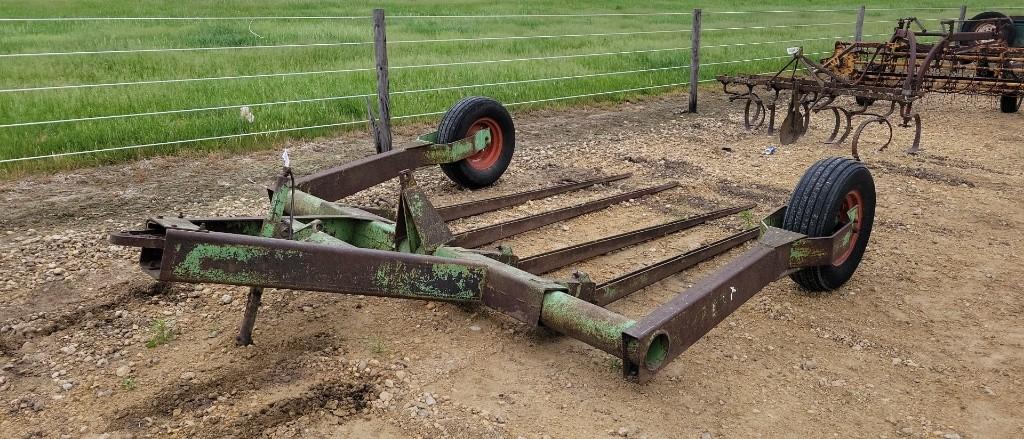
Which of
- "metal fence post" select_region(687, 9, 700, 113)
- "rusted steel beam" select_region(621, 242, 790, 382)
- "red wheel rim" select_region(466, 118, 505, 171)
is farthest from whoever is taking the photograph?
"metal fence post" select_region(687, 9, 700, 113)

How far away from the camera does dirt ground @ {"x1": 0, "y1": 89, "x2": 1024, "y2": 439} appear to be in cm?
354

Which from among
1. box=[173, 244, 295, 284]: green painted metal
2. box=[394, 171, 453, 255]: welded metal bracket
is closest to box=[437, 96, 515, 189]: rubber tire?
box=[394, 171, 453, 255]: welded metal bracket

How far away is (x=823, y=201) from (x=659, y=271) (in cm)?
101

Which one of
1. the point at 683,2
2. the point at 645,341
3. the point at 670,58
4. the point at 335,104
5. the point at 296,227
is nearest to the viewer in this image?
the point at 645,341

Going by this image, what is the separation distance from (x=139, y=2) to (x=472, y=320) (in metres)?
25.8

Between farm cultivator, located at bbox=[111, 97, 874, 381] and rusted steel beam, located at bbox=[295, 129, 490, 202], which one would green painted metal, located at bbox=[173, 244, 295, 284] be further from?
rusted steel beam, located at bbox=[295, 129, 490, 202]

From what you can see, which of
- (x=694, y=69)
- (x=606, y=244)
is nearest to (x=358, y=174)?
(x=606, y=244)

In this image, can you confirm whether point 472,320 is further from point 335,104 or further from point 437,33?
point 437,33

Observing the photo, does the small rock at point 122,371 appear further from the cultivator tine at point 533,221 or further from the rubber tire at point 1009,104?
the rubber tire at point 1009,104

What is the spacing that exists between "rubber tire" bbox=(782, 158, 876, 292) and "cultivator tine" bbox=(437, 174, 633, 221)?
96.0 inches

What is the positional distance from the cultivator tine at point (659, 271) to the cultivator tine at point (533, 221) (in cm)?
93

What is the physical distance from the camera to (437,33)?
1998 centimetres

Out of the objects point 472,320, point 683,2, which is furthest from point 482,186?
point 683,2

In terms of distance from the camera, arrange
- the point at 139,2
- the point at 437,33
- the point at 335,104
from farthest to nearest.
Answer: the point at 139,2, the point at 437,33, the point at 335,104
